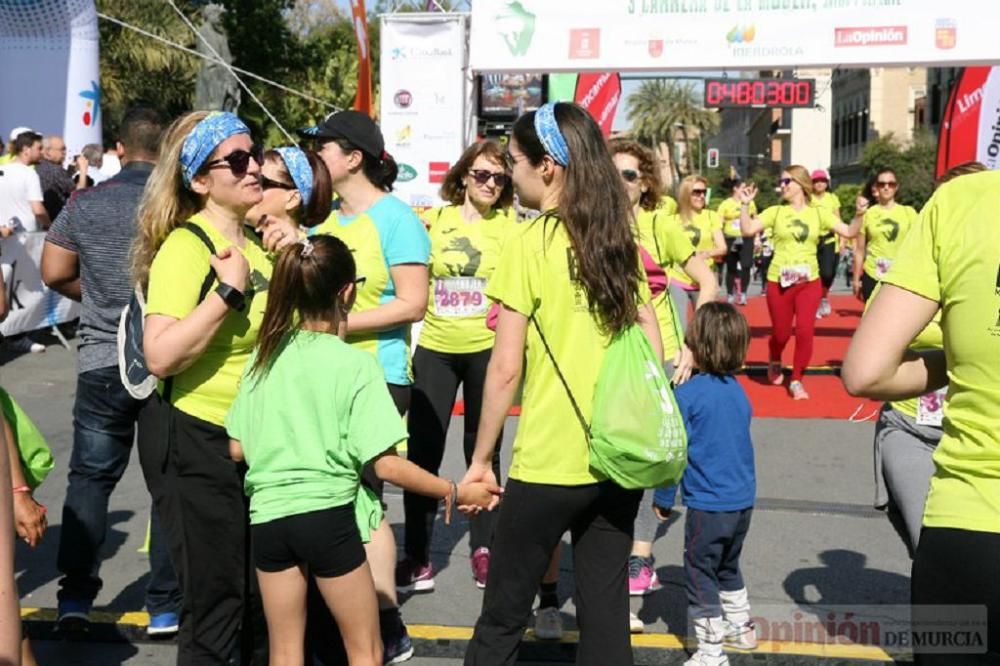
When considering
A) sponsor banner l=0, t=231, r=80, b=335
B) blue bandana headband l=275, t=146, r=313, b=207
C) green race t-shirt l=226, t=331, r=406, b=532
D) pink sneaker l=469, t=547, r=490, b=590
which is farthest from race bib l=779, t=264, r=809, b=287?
Result: green race t-shirt l=226, t=331, r=406, b=532

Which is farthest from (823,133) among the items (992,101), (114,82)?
(992,101)

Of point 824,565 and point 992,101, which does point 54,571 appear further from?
point 992,101

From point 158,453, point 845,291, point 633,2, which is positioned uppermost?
point 633,2

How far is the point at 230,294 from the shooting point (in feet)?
11.3

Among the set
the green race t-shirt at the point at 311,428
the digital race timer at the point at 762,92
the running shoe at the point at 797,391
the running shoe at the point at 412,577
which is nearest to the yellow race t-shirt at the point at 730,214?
the digital race timer at the point at 762,92

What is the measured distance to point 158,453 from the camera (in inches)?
155

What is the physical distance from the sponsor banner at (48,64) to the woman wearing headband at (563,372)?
1061cm

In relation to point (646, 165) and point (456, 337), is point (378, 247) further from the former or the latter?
point (646, 165)

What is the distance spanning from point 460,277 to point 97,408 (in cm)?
180

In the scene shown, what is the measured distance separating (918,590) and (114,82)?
1247 inches

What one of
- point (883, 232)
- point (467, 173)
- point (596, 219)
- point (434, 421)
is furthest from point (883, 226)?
point (596, 219)

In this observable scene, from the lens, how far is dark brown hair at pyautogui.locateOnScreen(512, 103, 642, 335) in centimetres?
343

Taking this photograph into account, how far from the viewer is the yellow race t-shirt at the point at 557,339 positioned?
3.44m

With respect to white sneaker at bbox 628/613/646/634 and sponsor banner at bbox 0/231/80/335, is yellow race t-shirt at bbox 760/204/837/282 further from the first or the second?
sponsor banner at bbox 0/231/80/335
